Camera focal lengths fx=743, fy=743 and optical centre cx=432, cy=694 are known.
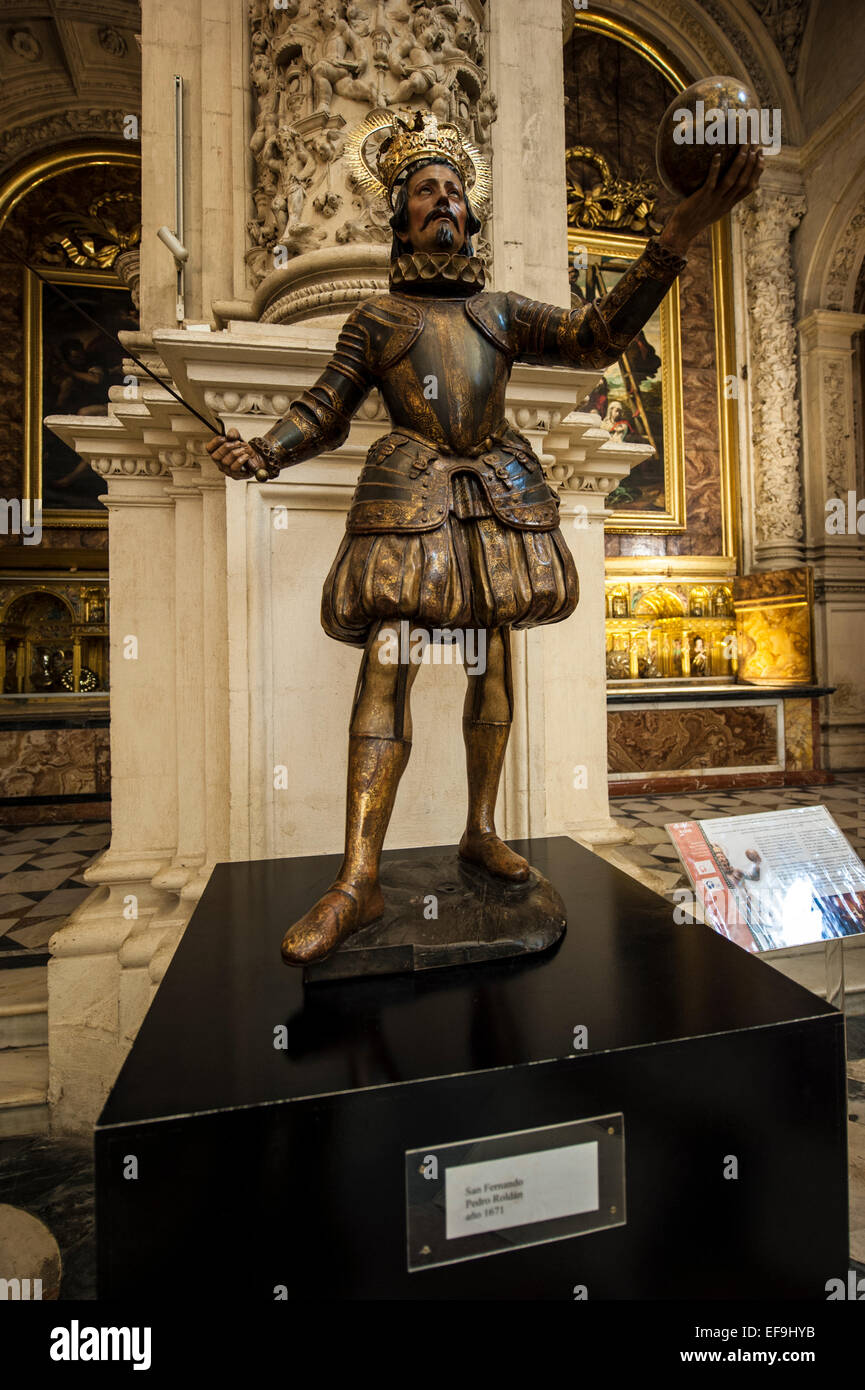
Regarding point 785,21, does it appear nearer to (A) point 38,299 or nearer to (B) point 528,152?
(B) point 528,152

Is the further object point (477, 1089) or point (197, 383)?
point (197, 383)

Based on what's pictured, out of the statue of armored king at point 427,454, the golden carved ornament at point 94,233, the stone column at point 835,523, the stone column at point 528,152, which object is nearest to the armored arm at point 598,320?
the statue of armored king at point 427,454

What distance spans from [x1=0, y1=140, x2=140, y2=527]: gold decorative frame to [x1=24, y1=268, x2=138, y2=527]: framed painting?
0.5 inches

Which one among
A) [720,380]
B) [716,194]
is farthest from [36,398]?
[716,194]

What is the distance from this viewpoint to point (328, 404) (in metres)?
1.51

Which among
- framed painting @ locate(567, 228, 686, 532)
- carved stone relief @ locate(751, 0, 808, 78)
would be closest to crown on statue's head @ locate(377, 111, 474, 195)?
framed painting @ locate(567, 228, 686, 532)

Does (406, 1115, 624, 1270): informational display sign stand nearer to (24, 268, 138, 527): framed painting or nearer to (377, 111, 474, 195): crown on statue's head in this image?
(377, 111, 474, 195): crown on statue's head

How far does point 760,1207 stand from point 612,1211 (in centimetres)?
24

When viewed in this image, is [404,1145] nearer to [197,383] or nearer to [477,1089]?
[477,1089]

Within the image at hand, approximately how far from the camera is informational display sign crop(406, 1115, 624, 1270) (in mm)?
1005

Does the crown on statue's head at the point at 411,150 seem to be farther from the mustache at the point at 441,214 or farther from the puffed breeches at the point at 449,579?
the puffed breeches at the point at 449,579

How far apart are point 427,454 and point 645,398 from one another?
8.85 meters
